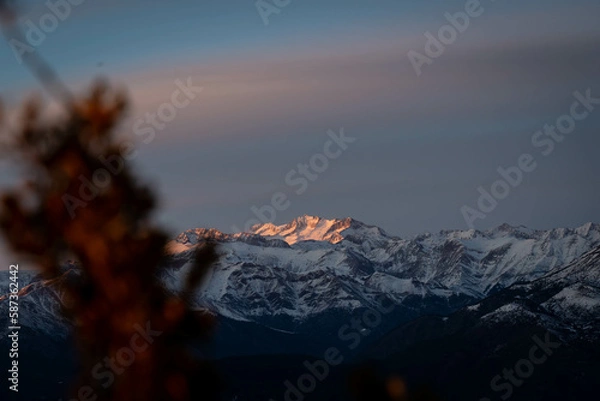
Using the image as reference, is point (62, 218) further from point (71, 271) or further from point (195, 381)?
point (195, 381)

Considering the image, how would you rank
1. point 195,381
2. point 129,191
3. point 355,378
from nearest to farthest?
point 355,378 < point 195,381 < point 129,191

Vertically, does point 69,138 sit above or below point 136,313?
above

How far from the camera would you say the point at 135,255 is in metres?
21.8

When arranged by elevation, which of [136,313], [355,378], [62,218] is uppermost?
[62,218]

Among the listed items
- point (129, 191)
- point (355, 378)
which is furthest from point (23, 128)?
point (355, 378)

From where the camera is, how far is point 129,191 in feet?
74.3

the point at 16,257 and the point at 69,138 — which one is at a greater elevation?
the point at 69,138

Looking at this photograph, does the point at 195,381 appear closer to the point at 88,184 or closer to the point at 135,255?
the point at 135,255

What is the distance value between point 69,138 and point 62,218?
5.25ft

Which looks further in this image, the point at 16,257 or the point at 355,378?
the point at 16,257

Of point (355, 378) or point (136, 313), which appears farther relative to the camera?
point (136, 313)

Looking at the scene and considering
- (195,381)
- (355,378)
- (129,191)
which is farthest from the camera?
(129,191)

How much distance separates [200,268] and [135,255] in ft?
4.62

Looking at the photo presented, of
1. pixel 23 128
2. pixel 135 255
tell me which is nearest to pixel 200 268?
A: pixel 135 255
